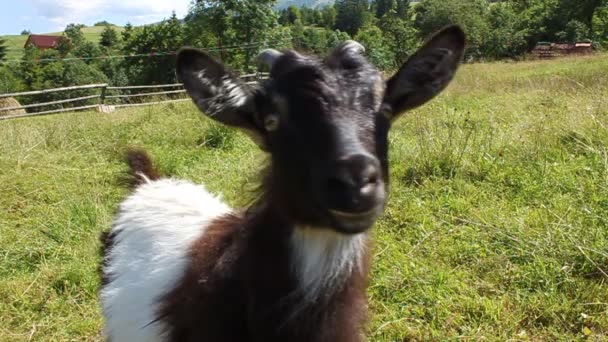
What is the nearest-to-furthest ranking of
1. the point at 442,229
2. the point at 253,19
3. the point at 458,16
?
the point at 442,229 < the point at 253,19 < the point at 458,16

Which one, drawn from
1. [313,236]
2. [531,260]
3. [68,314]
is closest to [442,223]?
[531,260]

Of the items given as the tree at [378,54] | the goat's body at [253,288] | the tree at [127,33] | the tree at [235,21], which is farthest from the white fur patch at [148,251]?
the tree at [127,33]

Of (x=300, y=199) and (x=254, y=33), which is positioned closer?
(x=300, y=199)

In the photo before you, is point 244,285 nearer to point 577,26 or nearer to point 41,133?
point 41,133

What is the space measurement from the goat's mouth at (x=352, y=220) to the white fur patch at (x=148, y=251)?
3.38ft

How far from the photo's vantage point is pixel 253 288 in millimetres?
2010

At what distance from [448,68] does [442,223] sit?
2531mm

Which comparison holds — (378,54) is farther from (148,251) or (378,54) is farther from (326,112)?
(326,112)

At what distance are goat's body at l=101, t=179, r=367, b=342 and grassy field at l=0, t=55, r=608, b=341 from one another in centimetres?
49

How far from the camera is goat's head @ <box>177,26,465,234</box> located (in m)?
1.73

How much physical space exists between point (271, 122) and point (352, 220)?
0.57 metres

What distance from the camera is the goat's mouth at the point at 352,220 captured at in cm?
174

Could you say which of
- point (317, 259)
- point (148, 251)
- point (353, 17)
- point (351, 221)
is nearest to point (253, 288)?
point (317, 259)

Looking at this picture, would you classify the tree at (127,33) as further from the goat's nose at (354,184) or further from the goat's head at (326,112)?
the goat's nose at (354,184)
